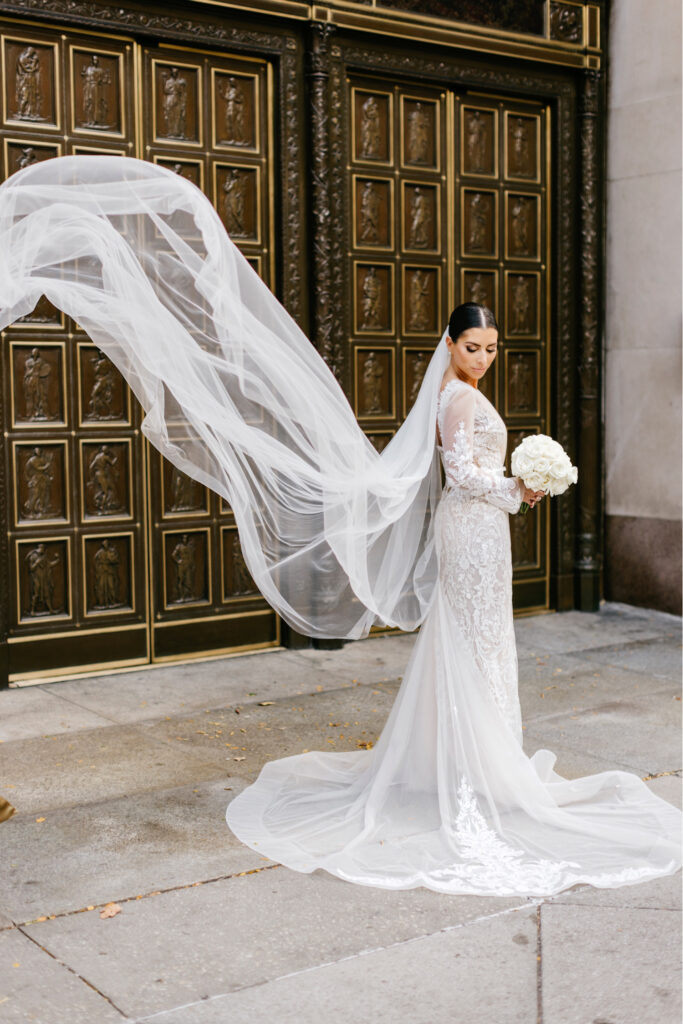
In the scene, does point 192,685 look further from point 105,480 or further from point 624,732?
point 624,732

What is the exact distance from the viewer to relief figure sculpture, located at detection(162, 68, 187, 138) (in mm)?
7508

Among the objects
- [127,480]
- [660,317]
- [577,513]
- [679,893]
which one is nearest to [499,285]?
[660,317]

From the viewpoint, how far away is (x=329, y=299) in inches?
318

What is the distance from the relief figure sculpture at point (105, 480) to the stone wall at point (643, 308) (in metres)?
4.18

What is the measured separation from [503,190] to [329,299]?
6.20 feet

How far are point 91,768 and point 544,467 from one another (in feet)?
8.52

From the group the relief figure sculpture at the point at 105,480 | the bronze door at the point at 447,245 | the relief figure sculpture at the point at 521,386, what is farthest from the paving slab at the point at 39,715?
the relief figure sculpture at the point at 521,386

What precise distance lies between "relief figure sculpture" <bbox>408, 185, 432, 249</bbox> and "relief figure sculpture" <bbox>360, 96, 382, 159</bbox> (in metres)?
0.43

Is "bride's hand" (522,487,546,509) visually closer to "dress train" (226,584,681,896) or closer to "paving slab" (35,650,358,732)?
"dress train" (226,584,681,896)

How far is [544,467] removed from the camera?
468 centimetres

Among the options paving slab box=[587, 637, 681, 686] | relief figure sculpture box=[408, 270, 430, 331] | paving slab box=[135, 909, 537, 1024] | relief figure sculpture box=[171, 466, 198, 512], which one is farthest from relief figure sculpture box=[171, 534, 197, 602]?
paving slab box=[135, 909, 537, 1024]

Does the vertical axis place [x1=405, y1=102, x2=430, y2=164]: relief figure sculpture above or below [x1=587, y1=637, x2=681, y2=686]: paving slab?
above

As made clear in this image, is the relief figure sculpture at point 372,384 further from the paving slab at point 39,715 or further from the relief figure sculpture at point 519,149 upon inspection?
the paving slab at point 39,715

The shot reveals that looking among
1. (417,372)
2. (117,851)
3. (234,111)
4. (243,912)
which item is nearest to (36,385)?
(234,111)
